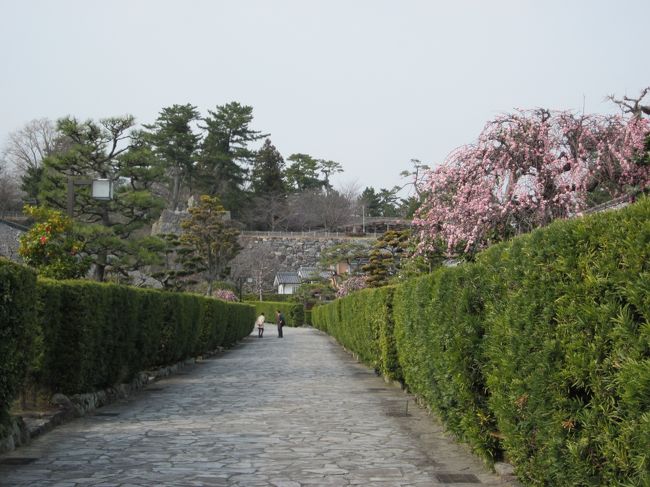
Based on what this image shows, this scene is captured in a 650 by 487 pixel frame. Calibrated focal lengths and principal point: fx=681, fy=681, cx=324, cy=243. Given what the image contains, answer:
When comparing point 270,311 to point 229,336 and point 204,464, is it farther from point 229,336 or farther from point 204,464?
point 204,464

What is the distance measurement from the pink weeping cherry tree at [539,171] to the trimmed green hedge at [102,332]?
657 centimetres

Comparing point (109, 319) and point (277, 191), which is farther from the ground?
point (277, 191)

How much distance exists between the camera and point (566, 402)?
3971 mm

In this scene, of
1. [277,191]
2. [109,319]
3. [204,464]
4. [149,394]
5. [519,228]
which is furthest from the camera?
[277,191]

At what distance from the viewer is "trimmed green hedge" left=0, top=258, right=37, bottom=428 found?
6.41m

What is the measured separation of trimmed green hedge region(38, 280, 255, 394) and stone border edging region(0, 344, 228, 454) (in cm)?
15

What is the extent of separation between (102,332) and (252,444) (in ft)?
12.6

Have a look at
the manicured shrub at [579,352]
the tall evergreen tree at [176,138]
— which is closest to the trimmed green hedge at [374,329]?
the manicured shrub at [579,352]

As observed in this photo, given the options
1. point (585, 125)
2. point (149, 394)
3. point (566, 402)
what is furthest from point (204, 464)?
point (585, 125)

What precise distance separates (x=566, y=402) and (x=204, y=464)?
350cm

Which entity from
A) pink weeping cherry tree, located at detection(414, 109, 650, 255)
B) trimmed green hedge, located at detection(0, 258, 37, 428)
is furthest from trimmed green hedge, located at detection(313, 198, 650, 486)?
pink weeping cherry tree, located at detection(414, 109, 650, 255)

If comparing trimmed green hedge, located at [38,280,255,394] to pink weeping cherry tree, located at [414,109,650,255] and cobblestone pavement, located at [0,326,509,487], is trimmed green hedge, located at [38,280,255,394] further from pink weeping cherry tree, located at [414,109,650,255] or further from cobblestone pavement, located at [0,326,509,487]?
pink weeping cherry tree, located at [414,109,650,255]

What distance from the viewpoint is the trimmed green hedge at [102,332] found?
8.81 m

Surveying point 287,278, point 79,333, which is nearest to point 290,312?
point 287,278
